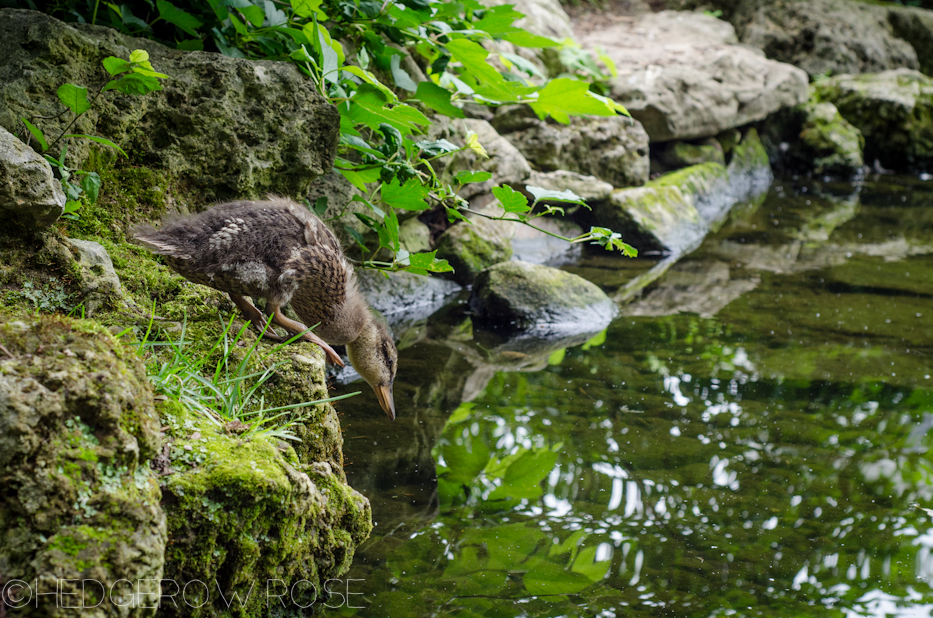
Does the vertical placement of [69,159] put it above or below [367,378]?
above

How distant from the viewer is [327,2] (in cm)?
367

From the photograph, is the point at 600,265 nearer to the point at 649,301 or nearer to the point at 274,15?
the point at 649,301

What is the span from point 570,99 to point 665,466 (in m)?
1.98

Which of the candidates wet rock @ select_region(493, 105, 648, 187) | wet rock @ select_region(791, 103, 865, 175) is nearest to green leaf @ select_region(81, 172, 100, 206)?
wet rock @ select_region(493, 105, 648, 187)

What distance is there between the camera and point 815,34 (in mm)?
14062

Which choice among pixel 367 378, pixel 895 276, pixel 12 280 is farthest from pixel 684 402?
pixel 895 276

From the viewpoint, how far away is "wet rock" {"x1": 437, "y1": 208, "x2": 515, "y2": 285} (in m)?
6.27

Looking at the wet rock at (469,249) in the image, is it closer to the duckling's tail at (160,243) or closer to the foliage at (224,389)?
the duckling's tail at (160,243)

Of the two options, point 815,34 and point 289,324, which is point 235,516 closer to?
point 289,324

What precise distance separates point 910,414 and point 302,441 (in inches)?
144

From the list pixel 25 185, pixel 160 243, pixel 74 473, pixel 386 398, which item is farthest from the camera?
pixel 386 398

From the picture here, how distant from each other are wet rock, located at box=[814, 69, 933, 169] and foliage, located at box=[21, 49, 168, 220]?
14531 mm

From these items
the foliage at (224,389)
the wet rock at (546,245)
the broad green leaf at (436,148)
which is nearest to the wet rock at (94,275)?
the foliage at (224,389)

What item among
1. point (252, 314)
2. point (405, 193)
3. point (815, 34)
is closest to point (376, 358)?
point (252, 314)
